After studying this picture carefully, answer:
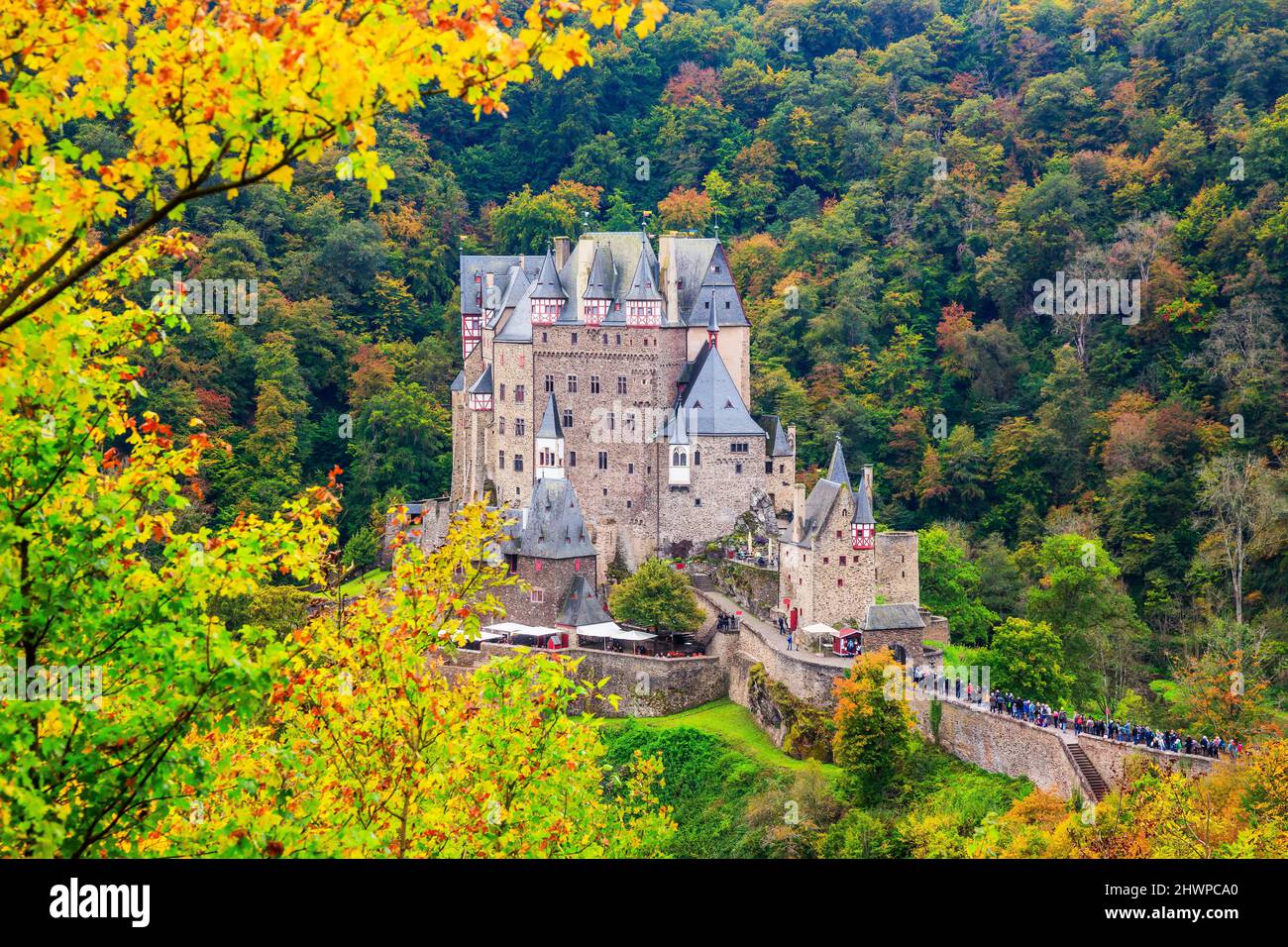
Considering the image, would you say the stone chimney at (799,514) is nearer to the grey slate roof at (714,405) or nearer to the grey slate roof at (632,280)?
the grey slate roof at (714,405)

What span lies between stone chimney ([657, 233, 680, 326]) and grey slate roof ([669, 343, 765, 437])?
99.5 inches

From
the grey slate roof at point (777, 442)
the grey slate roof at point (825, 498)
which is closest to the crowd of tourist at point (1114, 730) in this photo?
the grey slate roof at point (825, 498)

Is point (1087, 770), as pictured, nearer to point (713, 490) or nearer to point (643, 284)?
point (713, 490)

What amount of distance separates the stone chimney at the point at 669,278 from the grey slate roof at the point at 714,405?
2.53 m

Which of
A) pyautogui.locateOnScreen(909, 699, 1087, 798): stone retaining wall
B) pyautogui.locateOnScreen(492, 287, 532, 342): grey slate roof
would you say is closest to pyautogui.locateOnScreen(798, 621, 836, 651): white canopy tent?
pyautogui.locateOnScreen(909, 699, 1087, 798): stone retaining wall

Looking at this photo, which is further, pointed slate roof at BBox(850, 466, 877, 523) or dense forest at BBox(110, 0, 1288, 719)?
dense forest at BBox(110, 0, 1288, 719)

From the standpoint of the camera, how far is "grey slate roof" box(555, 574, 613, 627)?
5031cm

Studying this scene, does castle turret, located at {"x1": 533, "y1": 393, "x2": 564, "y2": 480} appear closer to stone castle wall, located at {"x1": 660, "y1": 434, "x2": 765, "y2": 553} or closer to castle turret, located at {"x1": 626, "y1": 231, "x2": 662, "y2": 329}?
stone castle wall, located at {"x1": 660, "y1": 434, "x2": 765, "y2": 553}

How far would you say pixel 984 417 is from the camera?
6912 centimetres

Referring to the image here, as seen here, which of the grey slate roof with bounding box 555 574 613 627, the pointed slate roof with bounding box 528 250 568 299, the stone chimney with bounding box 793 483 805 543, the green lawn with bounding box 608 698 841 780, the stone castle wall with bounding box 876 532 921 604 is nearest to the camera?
the green lawn with bounding box 608 698 841 780

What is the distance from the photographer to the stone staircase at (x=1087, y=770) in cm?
3572

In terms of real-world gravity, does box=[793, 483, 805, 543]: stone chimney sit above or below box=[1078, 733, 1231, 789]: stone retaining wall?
above

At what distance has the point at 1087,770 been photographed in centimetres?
3634

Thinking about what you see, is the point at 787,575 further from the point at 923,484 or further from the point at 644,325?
the point at 923,484
